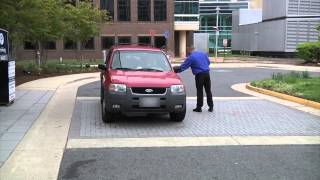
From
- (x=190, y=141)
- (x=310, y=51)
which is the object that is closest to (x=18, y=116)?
(x=190, y=141)

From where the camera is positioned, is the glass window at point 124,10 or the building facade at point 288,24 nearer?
the building facade at point 288,24

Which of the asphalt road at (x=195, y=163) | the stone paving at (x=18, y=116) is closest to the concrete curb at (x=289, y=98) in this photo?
the asphalt road at (x=195, y=163)

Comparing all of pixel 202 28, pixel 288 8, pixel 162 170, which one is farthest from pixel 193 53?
pixel 202 28

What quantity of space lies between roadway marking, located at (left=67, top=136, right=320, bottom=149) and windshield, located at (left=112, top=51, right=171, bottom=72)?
2734mm

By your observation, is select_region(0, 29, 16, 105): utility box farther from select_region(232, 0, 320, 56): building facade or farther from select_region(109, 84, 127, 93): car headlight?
select_region(232, 0, 320, 56): building facade

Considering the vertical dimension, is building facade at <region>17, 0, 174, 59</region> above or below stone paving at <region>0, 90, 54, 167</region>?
above

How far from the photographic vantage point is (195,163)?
320 inches

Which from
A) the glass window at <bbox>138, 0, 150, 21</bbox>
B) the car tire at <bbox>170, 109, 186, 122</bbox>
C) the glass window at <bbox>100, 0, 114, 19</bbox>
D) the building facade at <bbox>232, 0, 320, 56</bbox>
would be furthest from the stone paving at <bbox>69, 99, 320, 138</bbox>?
the glass window at <bbox>138, 0, 150, 21</bbox>

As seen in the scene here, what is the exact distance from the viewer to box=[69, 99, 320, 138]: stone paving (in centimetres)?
1070

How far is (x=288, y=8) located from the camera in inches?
1978

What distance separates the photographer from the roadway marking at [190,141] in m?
9.48

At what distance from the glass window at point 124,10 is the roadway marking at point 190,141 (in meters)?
51.2

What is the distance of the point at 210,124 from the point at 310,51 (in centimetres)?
3221

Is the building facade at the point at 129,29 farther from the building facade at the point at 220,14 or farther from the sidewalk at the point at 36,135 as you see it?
the sidewalk at the point at 36,135
